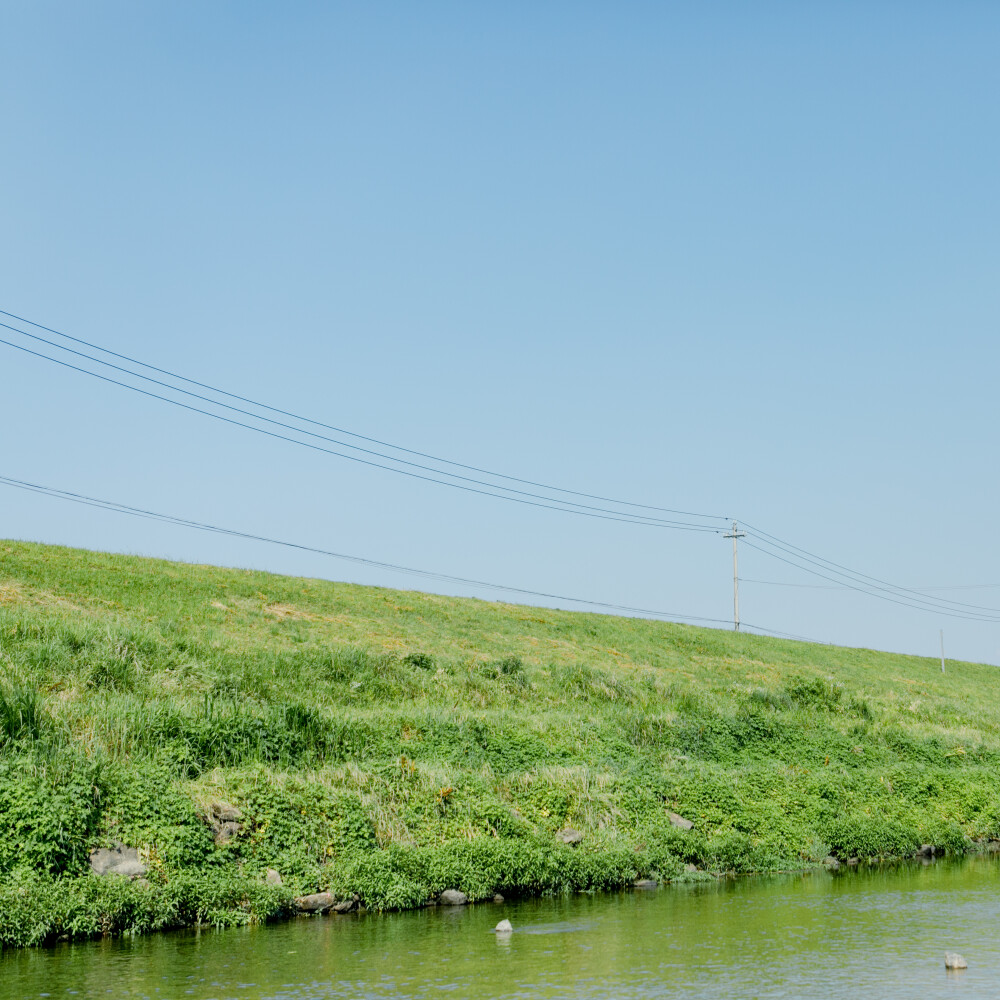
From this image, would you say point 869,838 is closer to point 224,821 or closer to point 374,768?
point 374,768

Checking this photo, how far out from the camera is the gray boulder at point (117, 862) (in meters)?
15.8

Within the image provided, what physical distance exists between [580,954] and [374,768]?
808cm

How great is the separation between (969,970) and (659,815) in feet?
34.1

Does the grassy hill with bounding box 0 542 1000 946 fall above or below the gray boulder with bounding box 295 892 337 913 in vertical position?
above

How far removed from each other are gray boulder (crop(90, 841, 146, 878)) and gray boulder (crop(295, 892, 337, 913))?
239 cm

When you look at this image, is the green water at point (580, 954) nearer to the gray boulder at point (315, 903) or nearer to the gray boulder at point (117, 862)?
the gray boulder at point (315, 903)

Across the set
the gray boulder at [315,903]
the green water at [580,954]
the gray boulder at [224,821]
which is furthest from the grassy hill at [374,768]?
the green water at [580,954]

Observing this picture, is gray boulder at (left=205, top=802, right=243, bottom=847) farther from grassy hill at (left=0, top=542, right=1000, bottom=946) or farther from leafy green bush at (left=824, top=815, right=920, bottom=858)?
leafy green bush at (left=824, top=815, right=920, bottom=858)

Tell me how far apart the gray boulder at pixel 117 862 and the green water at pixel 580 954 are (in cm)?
149

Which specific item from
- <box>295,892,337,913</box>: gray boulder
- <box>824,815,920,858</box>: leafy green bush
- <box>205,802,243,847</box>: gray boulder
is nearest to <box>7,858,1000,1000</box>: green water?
<box>295,892,337,913</box>: gray boulder

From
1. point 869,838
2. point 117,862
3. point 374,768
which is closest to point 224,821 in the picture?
point 117,862

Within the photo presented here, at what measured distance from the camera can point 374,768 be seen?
67.8 feet

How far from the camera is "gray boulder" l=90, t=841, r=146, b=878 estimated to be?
15.8 meters

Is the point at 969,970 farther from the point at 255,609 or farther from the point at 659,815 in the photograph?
the point at 255,609
